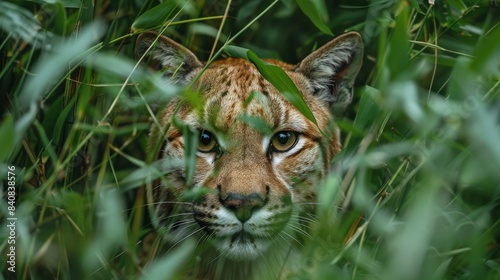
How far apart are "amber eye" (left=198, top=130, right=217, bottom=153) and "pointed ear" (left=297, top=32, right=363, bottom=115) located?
79 centimetres

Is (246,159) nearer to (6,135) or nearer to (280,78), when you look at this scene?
(280,78)

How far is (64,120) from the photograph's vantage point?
4.00m

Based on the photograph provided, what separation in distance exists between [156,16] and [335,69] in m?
1.35

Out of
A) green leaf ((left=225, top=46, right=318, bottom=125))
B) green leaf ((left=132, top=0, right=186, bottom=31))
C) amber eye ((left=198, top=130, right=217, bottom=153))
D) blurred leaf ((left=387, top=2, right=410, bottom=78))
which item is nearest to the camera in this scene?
blurred leaf ((left=387, top=2, right=410, bottom=78))

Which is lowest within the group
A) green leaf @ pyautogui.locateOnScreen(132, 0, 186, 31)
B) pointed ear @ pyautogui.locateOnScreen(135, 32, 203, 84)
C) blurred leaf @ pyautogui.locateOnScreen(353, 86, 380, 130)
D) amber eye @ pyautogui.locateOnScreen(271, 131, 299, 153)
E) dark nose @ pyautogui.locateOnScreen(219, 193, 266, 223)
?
dark nose @ pyautogui.locateOnScreen(219, 193, 266, 223)

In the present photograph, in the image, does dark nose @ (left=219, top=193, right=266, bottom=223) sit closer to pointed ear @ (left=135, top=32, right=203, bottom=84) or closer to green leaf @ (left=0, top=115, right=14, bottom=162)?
pointed ear @ (left=135, top=32, right=203, bottom=84)

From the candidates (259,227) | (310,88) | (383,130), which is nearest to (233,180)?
(259,227)

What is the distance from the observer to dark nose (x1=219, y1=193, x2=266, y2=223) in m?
3.86

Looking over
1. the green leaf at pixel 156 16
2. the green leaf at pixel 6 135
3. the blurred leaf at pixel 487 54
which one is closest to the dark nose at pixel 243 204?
the green leaf at pixel 156 16

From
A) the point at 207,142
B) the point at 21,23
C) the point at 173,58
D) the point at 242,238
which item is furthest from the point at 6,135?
the point at 173,58

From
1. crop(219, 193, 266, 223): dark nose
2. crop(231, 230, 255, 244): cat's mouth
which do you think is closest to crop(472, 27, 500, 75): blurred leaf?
crop(219, 193, 266, 223): dark nose

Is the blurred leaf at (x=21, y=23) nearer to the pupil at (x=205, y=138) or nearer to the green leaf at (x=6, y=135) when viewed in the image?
the green leaf at (x=6, y=135)

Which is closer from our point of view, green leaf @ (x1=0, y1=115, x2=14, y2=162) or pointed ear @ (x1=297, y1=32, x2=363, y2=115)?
green leaf @ (x1=0, y1=115, x2=14, y2=162)

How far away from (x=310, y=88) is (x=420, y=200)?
205cm
